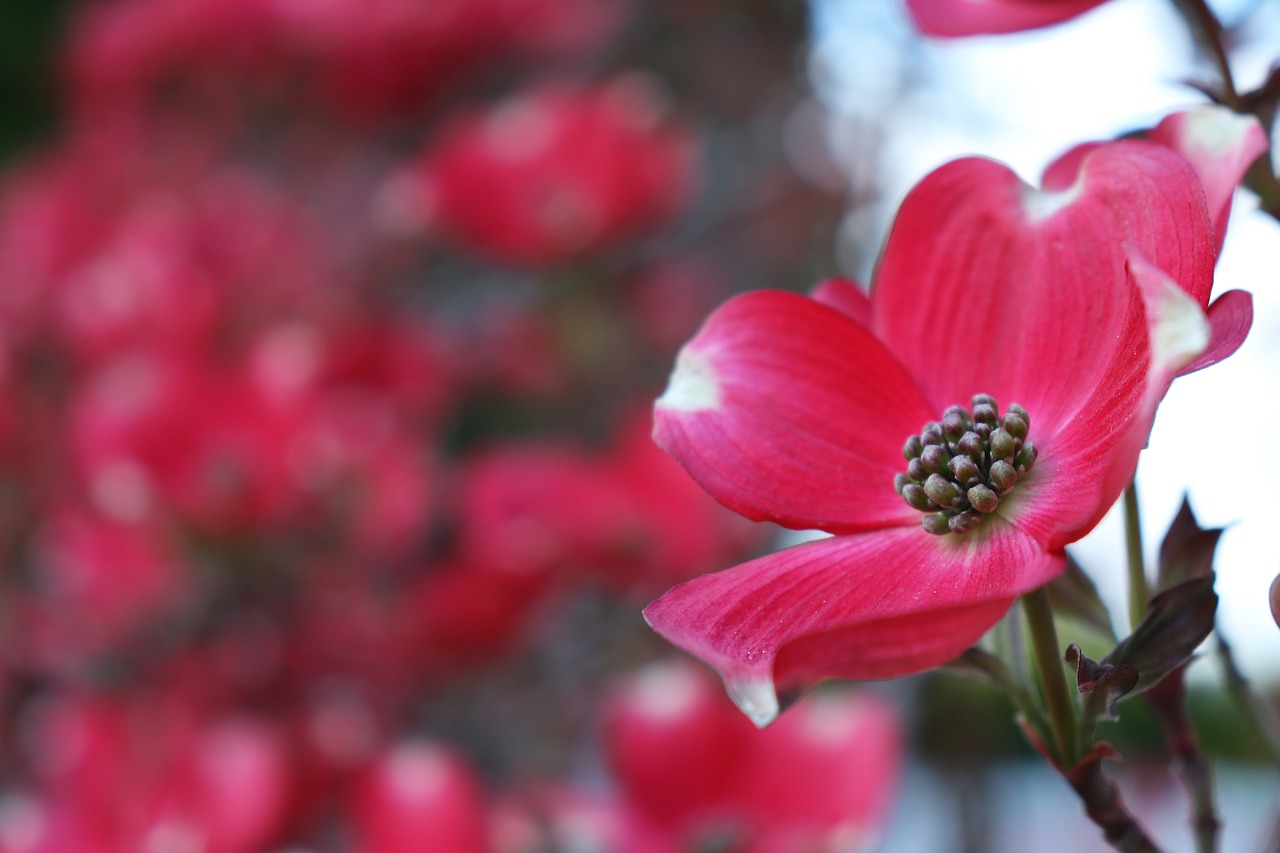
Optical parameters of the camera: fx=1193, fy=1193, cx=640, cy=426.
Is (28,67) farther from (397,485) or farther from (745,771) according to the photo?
(745,771)

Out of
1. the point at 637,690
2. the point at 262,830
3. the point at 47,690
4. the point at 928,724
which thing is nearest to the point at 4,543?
the point at 47,690

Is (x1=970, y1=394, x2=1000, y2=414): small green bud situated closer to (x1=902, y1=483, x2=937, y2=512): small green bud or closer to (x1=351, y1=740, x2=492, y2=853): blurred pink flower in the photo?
(x1=902, y1=483, x2=937, y2=512): small green bud

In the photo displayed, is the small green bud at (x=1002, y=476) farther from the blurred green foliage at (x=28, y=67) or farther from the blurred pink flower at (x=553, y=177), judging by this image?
the blurred green foliage at (x=28, y=67)

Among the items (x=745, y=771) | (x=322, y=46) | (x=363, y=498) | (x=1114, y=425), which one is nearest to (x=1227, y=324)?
(x=1114, y=425)

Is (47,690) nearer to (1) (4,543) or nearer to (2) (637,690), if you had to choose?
(1) (4,543)

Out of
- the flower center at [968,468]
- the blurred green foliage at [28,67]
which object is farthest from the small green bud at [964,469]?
the blurred green foliage at [28,67]

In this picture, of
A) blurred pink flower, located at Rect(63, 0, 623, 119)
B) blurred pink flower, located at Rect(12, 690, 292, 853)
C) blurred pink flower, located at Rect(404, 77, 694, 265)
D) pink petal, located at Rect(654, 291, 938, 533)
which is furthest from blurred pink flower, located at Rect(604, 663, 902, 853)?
blurred pink flower, located at Rect(63, 0, 623, 119)
